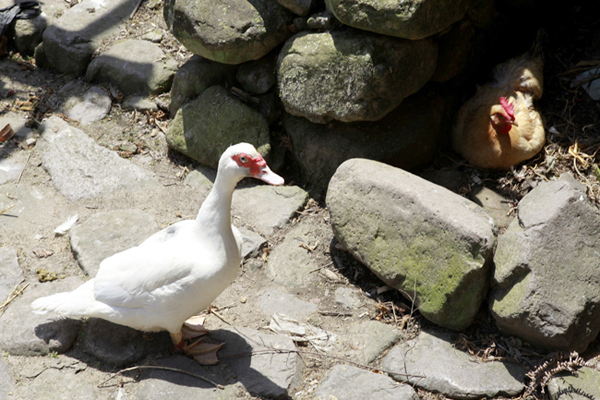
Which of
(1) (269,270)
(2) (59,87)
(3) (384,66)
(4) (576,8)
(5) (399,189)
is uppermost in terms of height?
(4) (576,8)

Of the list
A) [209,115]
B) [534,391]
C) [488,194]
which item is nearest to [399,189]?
[488,194]

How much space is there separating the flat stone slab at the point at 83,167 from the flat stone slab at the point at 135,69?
802mm

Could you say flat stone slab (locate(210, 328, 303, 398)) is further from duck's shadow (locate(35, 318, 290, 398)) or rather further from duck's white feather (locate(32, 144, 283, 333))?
duck's white feather (locate(32, 144, 283, 333))

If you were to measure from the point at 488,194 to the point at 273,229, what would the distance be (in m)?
1.87

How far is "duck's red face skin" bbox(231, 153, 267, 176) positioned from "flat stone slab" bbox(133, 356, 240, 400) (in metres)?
1.29

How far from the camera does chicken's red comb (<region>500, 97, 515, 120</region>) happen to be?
4164 mm

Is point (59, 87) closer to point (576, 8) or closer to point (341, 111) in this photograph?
point (341, 111)

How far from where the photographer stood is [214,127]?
180 inches

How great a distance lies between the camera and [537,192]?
132 inches

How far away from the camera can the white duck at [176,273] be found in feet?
9.20

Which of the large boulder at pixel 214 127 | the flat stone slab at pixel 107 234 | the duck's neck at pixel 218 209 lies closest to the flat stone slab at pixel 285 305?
the duck's neck at pixel 218 209

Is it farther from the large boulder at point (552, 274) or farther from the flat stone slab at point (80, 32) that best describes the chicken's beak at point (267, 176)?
the flat stone slab at point (80, 32)

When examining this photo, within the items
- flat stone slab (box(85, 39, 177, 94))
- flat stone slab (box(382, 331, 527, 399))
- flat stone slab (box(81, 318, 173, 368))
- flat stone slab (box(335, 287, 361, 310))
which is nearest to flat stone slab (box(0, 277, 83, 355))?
flat stone slab (box(81, 318, 173, 368))

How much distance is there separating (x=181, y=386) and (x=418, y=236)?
1770 millimetres
